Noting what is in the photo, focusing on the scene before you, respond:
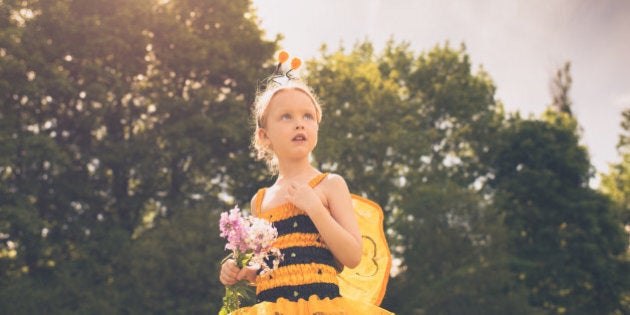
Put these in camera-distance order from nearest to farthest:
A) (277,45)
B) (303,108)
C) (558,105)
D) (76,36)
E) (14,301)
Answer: (303,108)
(14,301)
(76,36)
(277,45)
(558,105)

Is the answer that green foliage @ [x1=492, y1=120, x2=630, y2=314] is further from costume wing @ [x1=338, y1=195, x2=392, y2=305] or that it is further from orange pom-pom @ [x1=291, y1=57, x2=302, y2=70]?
orange pom-pom @ [x1=291, y1=57, x2=302, y2=70]

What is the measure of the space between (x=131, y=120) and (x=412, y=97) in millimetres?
14374

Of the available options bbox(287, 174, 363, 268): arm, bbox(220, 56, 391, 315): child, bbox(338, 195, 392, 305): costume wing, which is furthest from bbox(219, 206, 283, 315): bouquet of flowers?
bbox(338, 195, 392, 305): costume wing

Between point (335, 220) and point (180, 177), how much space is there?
1944 centimetres

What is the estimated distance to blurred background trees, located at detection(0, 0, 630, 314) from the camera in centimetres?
1928

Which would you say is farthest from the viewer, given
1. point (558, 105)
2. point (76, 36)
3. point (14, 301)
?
point (558, 105)

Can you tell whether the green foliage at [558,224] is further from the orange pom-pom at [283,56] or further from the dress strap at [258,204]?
the orange pom-pom at [283,56]

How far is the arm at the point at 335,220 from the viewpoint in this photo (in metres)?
3.54

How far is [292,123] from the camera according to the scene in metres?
3.86

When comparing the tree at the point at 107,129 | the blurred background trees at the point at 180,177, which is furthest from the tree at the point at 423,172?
the tree at the point at 107,129

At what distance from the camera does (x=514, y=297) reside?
21344 millimetres

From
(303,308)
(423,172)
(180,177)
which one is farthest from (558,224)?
(303,308)

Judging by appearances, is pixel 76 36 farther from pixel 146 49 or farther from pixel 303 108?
pixel 303 108

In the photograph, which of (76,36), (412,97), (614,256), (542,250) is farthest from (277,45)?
(614,256)
